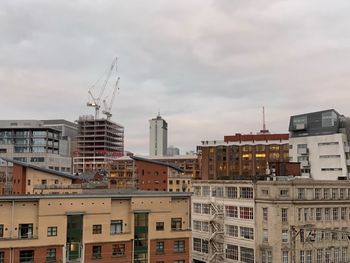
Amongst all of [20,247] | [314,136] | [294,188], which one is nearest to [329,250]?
[294,188]

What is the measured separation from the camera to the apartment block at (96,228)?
193 feet

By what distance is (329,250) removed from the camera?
7675 centimetres

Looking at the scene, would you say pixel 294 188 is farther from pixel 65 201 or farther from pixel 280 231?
pixel 65 201

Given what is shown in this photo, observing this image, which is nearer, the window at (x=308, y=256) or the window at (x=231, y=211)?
the window at (x=308, y=256)

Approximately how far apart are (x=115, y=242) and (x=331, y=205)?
124ft

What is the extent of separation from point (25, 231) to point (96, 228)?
9.33m

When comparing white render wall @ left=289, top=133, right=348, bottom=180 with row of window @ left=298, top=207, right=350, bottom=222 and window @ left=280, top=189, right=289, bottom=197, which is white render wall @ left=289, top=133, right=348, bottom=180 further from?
window @ left=280, top=189, right=289, bottom=197

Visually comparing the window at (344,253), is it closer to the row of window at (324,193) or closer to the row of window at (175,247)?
the row of window at (324,193)

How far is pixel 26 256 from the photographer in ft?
193

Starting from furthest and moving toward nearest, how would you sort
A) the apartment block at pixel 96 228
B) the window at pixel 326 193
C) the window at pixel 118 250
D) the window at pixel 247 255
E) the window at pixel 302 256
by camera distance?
the window at pixel 326 193 < the window at pixel 247 255 < the window at pixel 302 256 < the window at pixel 118 250 < the apartment block at pixel 96 228

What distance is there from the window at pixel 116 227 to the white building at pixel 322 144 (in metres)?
86.2

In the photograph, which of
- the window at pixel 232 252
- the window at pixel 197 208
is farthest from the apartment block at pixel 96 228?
the window at pixel 197 208

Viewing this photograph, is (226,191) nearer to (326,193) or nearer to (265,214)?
(265,214)

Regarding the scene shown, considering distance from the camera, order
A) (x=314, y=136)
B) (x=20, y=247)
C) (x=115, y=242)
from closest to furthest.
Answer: (x=20, y=247) < (x=115, y=242) < (x=314, y=136)
